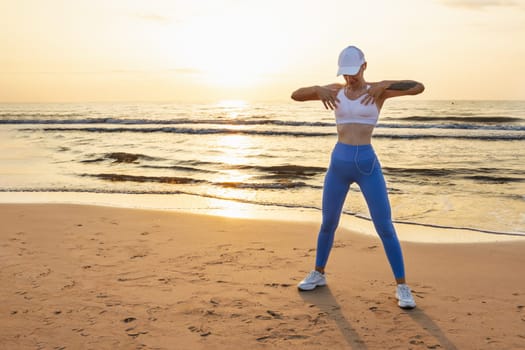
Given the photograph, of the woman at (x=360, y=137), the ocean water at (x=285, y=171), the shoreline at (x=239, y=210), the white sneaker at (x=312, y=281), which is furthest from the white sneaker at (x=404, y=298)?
the ocean water at (x=285, y=171)

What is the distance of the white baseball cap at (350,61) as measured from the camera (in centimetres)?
430

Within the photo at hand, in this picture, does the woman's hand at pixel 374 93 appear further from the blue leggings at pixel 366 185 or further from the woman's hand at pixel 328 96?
the blue leggings at pixel 366 185

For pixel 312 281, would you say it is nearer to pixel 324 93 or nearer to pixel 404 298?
pixel 404 298

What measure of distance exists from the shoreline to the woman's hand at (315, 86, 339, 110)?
316cm

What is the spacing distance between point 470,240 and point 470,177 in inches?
279

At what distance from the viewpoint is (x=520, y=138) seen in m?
26.1

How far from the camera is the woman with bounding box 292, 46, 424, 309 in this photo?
434cm

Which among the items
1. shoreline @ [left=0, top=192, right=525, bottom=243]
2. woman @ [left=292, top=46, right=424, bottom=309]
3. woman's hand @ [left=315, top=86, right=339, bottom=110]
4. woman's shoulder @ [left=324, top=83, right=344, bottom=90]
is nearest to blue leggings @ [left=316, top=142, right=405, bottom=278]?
woman @ [left=292, top=46, right=424, bottom=309]

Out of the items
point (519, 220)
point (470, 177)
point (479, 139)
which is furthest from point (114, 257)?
point (479, 139)

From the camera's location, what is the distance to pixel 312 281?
501 cm

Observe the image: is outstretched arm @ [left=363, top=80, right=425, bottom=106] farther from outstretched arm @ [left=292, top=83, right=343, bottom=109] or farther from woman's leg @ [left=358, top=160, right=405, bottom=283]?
woman's leg @ [left=358, top=160, right=405, bottom=283]

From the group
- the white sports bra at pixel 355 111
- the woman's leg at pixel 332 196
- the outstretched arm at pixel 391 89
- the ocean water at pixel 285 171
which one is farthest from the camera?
the ocean water at pixel 285 171

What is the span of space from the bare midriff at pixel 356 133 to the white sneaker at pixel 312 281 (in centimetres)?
132

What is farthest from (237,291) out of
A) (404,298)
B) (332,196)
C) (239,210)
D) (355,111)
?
(239,210)
